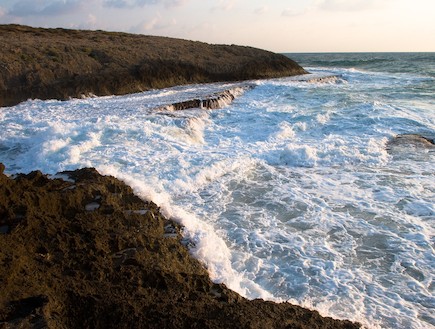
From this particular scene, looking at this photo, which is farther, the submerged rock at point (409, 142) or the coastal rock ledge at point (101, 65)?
the coastal rock ledge at point (101, 65)

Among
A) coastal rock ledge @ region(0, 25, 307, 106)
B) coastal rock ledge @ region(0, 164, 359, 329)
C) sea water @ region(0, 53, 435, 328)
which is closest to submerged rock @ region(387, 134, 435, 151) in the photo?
sea water @ region(0, 53, 435, 328)

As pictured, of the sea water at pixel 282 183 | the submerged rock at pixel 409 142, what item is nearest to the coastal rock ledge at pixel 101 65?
the sea water at pixel 282 183

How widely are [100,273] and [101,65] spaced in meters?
15.0

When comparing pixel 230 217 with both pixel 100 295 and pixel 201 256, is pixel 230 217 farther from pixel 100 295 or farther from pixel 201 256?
pixel 100 295

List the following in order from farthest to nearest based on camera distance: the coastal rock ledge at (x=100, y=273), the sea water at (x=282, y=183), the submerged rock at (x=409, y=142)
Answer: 1. the submerged rock at (x=409, y=142)
2. the sea water at (x=282, y=183)
3. the coastal rock ledge at (x=100, y=273)

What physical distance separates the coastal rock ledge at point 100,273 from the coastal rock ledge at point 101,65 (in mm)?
10656

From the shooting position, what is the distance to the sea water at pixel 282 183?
3994mm

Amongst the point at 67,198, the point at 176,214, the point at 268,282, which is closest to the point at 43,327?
the point at 67,198

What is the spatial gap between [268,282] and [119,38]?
21.9 metres

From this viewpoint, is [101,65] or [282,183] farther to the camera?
[101,65]

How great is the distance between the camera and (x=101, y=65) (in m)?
16.9

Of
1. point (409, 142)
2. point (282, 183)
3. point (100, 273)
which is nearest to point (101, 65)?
point (409, 142)

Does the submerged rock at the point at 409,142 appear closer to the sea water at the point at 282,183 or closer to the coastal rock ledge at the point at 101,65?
the sea water at the point at 282,183

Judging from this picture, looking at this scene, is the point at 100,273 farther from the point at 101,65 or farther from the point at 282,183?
the point at 101,65
